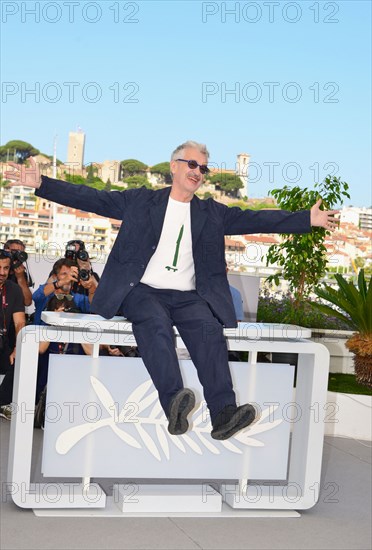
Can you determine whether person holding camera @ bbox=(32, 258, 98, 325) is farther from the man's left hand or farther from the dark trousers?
the man's left hand

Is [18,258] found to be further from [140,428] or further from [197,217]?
[197,217]

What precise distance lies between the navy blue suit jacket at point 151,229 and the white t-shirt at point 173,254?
0.04 m

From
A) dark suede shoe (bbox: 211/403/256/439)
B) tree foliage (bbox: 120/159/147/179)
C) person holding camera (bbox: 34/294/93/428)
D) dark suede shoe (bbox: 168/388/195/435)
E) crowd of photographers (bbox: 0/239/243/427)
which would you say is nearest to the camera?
dark suede shoe (bbox: 168/388/195/435)

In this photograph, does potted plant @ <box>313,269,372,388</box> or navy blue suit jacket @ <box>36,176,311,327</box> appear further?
potted plant @ <box>313,269,372,388</box>

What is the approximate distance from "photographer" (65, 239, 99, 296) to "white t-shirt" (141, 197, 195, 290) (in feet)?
10.4

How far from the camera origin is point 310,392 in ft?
18.1

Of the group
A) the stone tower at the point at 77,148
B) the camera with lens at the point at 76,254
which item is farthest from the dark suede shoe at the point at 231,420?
the stone tower at the point at 77,148

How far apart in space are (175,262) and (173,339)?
43cm

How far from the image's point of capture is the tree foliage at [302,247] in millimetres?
12914

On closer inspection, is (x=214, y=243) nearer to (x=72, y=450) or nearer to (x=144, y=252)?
(x=144, y=252)

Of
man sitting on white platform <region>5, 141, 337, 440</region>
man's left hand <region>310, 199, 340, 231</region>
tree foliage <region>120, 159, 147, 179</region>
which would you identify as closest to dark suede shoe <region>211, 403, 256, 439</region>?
man sitting on white platform <region>5, 141, 337, 440</region>

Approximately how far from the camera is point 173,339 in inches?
194

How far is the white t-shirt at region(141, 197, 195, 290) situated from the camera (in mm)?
5066

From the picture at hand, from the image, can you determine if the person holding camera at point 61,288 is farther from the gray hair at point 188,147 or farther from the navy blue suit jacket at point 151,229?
the gray hair at point 188,147
